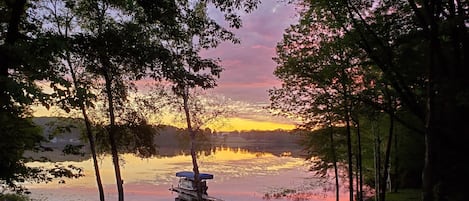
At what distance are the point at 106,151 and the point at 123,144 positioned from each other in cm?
150

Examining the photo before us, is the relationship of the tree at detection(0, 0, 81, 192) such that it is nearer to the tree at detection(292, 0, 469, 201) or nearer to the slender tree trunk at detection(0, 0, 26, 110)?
the slender tree trunk at detection(0, 0, 26, 110)

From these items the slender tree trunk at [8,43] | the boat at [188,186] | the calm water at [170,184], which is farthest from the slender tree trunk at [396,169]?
the slender tree trunk at [8,43]

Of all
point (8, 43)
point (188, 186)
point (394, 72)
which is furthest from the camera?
point (188, 186)

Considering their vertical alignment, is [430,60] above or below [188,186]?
above

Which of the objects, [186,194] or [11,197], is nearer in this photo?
[11,197]

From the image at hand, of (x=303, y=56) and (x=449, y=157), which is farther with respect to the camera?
(x=303, y=56)

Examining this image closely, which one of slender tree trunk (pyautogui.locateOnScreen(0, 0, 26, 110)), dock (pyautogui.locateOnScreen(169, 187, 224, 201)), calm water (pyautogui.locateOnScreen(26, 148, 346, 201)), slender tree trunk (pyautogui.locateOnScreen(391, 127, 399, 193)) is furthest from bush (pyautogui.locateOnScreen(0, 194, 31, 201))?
slender tree trunk (pyautogui.locateOnScreen(391, 127, 399, 193))

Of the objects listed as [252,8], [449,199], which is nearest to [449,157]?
[449,199]

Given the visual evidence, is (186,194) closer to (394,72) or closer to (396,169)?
(396,169)

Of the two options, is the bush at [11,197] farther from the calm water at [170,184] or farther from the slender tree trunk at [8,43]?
the calm water at [170,184]

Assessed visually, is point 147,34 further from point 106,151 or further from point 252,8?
point 106,151

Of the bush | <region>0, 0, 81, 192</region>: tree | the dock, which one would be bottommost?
the dock

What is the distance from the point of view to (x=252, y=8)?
7977 mm

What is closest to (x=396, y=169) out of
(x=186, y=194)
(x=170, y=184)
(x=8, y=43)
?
(x=186, y=194)
